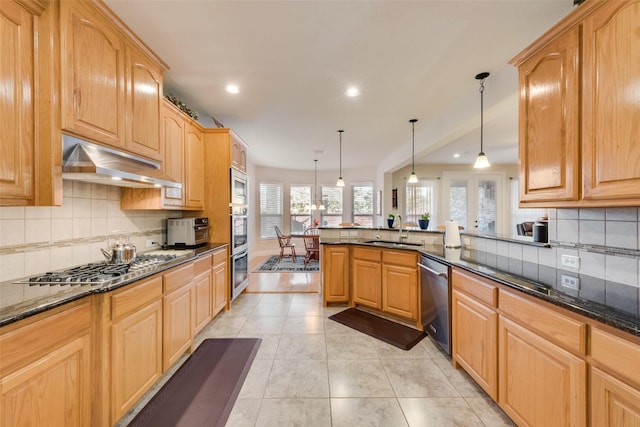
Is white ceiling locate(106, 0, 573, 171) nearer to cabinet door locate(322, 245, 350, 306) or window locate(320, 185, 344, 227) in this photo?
cabinet door locate(322, 245, 350, 306)

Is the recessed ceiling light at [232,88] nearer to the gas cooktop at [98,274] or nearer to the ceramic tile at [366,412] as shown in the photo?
the gas cooktop at [98,274]

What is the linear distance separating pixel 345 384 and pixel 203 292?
1679mm

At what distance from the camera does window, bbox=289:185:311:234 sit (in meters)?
7.91

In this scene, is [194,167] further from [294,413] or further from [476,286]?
[476,286]

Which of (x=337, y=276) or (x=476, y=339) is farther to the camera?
(x=337, y=276)

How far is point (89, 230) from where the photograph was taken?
198cm

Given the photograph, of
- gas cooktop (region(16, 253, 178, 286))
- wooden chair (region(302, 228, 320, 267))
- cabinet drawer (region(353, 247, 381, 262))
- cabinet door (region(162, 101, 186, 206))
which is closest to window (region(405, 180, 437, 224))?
wooden chair (region(302, 228, 320, 267))

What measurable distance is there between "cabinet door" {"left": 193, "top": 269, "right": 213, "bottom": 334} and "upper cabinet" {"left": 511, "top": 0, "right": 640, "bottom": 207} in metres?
2.91

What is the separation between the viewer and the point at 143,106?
2.03 m

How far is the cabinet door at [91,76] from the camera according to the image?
1.41 metres

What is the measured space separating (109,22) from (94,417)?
2441 mm

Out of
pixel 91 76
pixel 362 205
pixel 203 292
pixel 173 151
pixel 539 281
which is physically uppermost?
pixel 91 76

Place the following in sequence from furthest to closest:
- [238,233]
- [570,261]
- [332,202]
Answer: [332,202] → [238,233] → [570,261]

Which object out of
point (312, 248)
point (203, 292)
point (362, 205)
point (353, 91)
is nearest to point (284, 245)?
point (312, 248)
